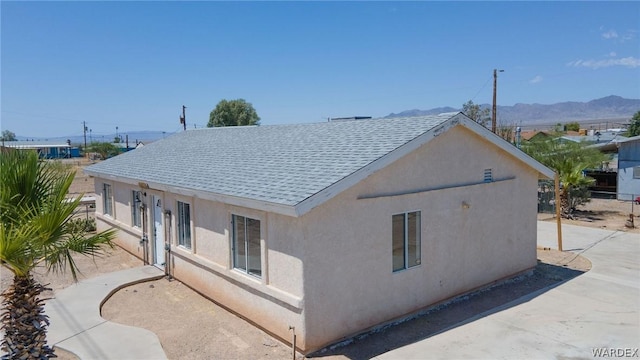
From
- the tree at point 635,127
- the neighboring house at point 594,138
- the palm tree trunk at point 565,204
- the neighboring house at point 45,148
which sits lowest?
the palm tree trunk at point 565,204

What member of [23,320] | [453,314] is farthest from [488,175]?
[23,320]

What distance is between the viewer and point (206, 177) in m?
11.3

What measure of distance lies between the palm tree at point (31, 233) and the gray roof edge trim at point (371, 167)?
3.15 m

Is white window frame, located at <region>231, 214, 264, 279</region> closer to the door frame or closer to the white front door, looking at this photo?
the door frame

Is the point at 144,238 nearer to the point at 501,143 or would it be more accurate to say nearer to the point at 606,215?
the point at 501,143

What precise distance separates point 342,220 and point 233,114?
184 ft

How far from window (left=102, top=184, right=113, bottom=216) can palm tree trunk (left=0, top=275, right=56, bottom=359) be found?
1137cm

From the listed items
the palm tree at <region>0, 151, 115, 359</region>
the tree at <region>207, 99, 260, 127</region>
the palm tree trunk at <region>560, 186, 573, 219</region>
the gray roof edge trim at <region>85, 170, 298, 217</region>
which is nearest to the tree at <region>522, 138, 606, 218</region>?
the palm tree trunk at <region>560, 186, 573, 219</region>

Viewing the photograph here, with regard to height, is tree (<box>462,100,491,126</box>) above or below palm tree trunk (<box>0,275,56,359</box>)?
above

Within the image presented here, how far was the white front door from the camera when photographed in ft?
43.9

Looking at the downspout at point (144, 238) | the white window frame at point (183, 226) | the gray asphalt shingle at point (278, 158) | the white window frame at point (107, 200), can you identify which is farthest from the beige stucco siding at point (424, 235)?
the white window frame at point (107, 200)

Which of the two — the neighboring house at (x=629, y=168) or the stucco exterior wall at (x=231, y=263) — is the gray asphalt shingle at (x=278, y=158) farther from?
the neighboring house at (x=629, y=168)

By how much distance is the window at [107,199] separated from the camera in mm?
17469

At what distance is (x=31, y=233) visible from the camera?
19.0 feet
